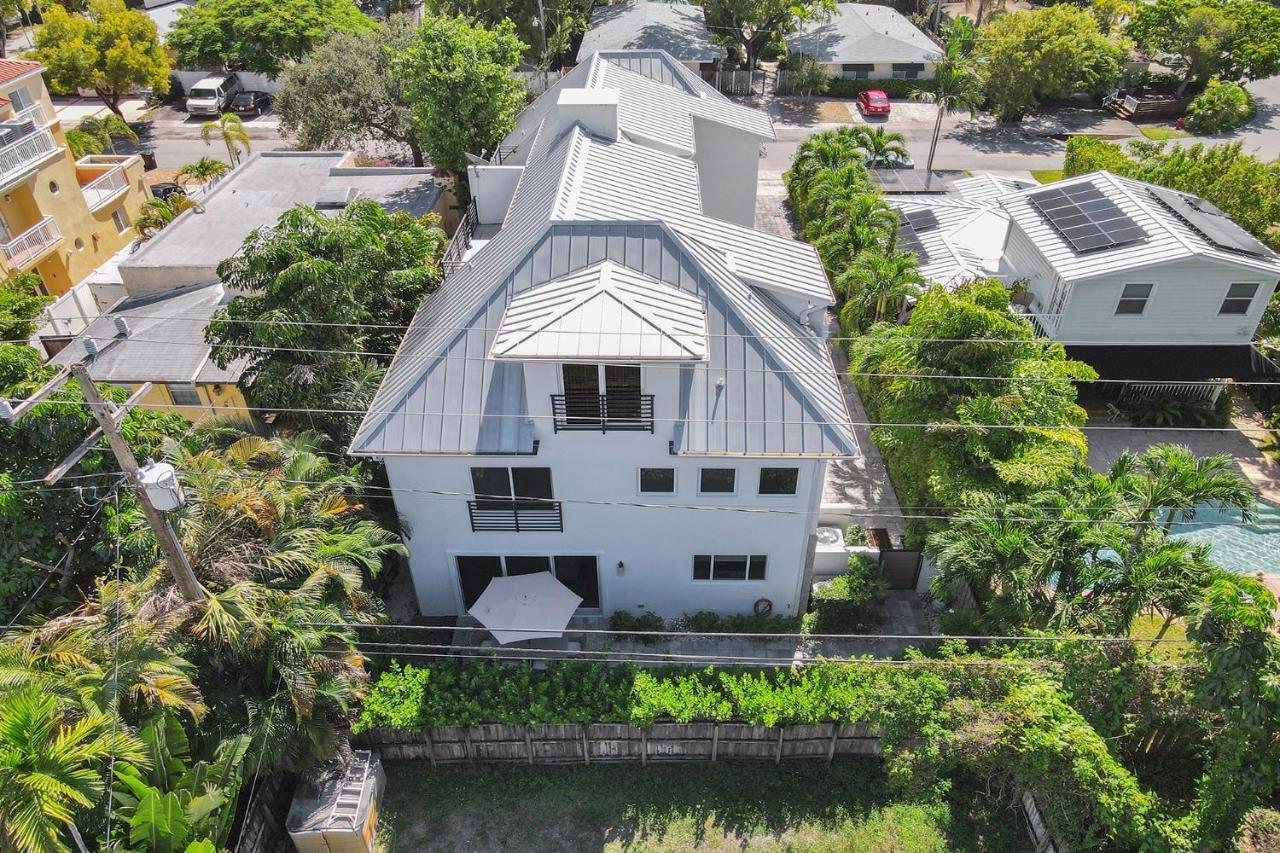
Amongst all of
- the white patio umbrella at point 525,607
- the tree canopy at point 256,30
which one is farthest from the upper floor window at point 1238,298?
the tree canopy at point 256,30

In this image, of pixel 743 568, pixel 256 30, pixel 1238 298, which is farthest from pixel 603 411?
pixel 256 30

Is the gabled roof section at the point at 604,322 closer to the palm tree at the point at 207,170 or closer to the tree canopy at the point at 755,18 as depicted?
the palm tree at the point at 207,170

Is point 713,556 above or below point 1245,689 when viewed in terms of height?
below

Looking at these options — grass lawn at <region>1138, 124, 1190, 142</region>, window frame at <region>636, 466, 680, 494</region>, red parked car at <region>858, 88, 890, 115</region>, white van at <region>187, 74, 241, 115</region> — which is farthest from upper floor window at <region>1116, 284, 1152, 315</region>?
white van at <region>187, 74, 241, 115</region>

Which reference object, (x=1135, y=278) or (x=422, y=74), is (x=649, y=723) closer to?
(x=1135, y=278)

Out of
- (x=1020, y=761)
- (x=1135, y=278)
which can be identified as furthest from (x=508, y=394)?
(x=1135, y=278)

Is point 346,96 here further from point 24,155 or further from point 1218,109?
point 1218,109
